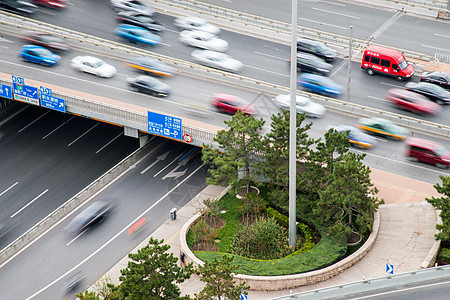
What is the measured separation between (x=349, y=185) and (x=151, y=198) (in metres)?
18.9

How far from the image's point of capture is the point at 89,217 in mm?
64688

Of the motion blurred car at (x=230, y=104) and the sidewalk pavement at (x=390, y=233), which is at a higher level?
the motion blurred car at (x=230, y=104)

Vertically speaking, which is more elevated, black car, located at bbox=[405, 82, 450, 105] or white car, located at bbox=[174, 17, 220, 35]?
white car, located at bbox=[174, 17, 220, 35]

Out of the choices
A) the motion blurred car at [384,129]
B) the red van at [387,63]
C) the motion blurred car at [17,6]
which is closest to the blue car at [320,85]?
the red van at [387,63]

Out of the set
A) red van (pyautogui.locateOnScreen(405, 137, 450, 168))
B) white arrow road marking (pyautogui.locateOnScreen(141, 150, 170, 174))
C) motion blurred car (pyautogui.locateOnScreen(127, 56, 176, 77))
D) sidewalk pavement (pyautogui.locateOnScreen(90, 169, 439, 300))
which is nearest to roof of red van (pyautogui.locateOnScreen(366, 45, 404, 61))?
red van (pyautogui.locateOnScreen(405, 137, 450, 168))

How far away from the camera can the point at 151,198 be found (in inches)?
2635

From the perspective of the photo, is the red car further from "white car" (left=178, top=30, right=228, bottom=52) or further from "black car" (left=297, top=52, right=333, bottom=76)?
"white car" (left=178, top=30, right=228, bottom=52)

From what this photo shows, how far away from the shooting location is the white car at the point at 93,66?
75.4 m

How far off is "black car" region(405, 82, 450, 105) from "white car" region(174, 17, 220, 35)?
21.6 m

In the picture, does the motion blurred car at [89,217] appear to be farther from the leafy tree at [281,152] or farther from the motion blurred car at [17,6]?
the motion blurred car at [17,6]

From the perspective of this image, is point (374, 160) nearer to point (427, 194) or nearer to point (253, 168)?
point (427, 194)

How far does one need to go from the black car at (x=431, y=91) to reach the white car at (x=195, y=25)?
2157 cm

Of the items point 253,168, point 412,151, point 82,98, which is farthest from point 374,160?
point 82,98

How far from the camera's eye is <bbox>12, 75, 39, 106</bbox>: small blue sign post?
231ft
